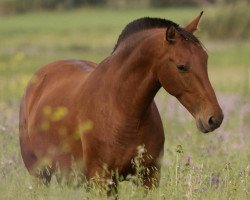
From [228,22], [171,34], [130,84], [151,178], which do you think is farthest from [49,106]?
[228,22]

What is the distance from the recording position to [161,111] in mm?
13430

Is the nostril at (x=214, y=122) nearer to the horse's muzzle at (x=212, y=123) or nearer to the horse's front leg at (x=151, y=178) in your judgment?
the horse's muzzle at (x=212, y=123)

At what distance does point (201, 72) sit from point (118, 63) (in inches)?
30.4

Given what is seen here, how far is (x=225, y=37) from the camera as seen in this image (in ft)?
119

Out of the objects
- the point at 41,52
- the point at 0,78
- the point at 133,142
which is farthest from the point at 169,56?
the point at 41,52

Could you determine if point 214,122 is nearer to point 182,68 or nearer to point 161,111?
point 182,68

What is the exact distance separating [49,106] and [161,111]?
5.18 m

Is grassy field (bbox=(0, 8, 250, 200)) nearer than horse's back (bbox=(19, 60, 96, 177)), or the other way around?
grassy field (bbox=(0, 8, 250, 200))

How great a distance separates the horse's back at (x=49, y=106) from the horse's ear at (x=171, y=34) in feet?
3.74

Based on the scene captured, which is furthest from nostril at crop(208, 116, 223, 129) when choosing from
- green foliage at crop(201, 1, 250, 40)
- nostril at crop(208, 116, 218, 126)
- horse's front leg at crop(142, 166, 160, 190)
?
green foliage at crop(201, 1, 250, 40)

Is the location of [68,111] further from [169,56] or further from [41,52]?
[41,52]

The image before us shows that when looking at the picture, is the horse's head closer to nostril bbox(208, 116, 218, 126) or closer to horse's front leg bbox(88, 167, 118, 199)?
nostril bbox(208, 116, 218, 126)

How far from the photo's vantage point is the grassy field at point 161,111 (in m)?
7.05

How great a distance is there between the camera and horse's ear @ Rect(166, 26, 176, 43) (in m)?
→ 6.96
